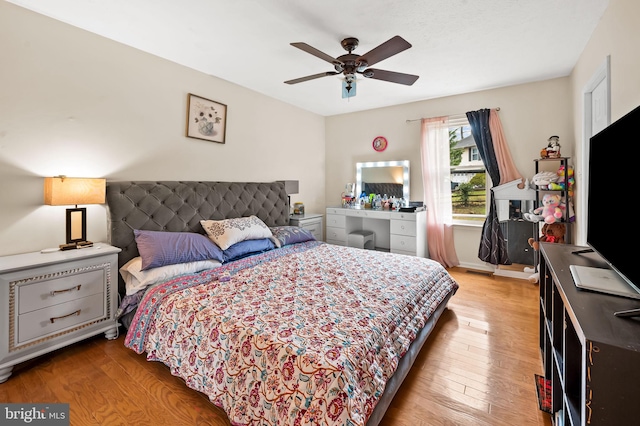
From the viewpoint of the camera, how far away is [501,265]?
404 cm

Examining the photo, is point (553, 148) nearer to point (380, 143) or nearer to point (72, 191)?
point (380, 143)

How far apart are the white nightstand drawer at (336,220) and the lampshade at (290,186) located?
809 millimetres

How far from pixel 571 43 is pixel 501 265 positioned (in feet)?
8.82

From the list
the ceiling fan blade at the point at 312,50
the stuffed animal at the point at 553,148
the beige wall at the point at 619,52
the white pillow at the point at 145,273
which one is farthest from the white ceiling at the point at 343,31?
the white pillow at the point at 145,273

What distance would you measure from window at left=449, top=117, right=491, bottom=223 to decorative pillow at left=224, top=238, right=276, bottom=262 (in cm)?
302

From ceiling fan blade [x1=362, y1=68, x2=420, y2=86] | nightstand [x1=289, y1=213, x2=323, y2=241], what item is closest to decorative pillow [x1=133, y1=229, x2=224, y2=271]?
nightstand [x1=289, y1=213, x2=323, y2=241]

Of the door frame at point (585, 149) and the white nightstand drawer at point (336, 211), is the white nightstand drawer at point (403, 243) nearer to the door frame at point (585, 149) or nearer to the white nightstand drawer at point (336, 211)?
the white nightstand drawer at point (336, 211)

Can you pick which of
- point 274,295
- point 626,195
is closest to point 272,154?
point 274,295

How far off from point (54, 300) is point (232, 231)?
1.42 m

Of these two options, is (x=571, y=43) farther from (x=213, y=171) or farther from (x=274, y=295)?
(x=213, y=171)

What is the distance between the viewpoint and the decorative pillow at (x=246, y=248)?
2869 millimetres

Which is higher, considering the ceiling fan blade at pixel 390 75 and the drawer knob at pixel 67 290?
the ceiling fan blade at pixel 390 75

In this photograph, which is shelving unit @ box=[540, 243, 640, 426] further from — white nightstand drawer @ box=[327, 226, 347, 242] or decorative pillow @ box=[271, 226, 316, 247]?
white nightstand drawer @ box=[327, 226, 347, 242]

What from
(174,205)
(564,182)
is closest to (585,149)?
(564,182)
